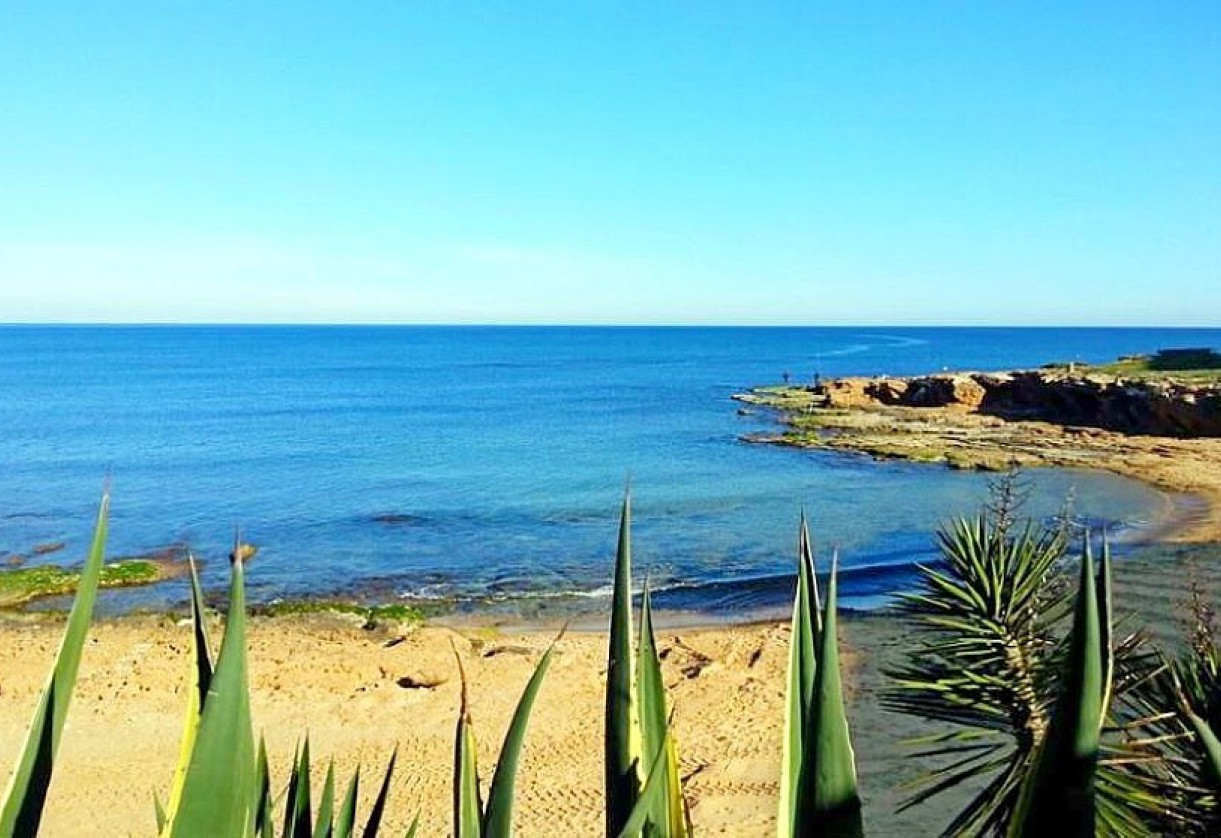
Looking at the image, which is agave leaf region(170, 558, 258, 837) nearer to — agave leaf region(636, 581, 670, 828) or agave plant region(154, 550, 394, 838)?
agave plant region(154, 550, 394, 838)

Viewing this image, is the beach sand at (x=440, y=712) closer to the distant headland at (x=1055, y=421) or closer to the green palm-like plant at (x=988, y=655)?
the green palm-like plant at (x=988, y=655)

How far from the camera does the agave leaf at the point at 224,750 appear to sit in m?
1.24

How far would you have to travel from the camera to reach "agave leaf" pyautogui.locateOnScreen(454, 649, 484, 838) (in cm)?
155

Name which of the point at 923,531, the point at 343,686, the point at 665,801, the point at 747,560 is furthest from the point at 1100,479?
the point at 665,801

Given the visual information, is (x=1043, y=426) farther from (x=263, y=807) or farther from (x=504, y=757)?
(x=504, y=757)

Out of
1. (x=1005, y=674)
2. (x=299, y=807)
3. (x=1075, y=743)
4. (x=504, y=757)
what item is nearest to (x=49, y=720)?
(x=299, y=807)

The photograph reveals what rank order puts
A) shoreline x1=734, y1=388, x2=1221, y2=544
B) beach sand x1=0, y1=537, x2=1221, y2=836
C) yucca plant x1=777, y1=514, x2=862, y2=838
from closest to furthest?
yucca plant x1=777, y1=514, x2=862, y2=838
beach sand x1=0, y1=537, x2=1221, y2=836
shoreline x1=734, y1=388, x2=1221, y2=544

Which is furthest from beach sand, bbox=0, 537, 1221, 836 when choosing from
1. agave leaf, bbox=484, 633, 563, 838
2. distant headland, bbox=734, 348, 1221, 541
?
distant headland, bbox=734, 348, 1221, 541

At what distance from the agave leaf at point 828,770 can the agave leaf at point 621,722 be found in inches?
16.8

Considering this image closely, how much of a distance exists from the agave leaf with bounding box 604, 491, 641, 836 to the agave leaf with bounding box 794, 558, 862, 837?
16.8 inches

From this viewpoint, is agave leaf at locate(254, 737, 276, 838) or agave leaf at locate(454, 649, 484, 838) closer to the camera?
agave leaf at locate(454, 649, 484, 838)

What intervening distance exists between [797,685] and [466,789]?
578 millimetres

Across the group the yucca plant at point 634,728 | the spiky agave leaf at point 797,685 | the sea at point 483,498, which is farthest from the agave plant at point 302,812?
the sea at point 483,498

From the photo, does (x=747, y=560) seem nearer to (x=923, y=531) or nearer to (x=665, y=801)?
(x=923, y=531)
